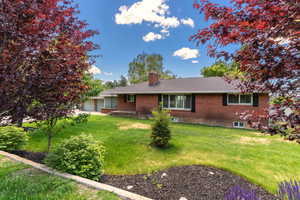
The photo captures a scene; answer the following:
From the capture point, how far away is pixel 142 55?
4112 centimetres

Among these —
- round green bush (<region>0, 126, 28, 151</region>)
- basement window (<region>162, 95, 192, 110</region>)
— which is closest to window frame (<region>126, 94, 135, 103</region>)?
basement window (<region>162, 95, 192, 110</region>)

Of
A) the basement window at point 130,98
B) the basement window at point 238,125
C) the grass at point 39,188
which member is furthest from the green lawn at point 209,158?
the basement window at point 130,98

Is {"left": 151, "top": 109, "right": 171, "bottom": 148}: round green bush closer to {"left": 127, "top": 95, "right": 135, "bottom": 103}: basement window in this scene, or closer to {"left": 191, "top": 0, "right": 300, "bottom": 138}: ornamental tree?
{"left": 191, "top": 0, "right": 300, "bottom": 138}: ornamental tree

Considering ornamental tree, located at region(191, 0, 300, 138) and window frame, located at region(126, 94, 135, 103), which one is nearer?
ornamental tree, located at region(191, 0, 300, 138)

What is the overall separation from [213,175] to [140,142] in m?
3.20

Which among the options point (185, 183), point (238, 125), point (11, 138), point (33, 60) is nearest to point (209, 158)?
point (185, 183)

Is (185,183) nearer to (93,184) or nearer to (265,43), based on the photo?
(93,184)

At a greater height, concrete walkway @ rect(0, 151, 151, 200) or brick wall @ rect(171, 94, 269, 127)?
brick wall @ rect(171, 94, 269, 127)

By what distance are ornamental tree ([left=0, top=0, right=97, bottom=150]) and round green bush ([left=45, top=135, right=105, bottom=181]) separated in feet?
3.23

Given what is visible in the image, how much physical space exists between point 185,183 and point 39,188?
2760mm

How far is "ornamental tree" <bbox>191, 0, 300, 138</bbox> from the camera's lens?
133 centimetres

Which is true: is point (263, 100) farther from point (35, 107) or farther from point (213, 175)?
point (35, 107)

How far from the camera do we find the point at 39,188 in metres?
2.54

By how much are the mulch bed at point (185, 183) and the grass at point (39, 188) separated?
0.76 meters
